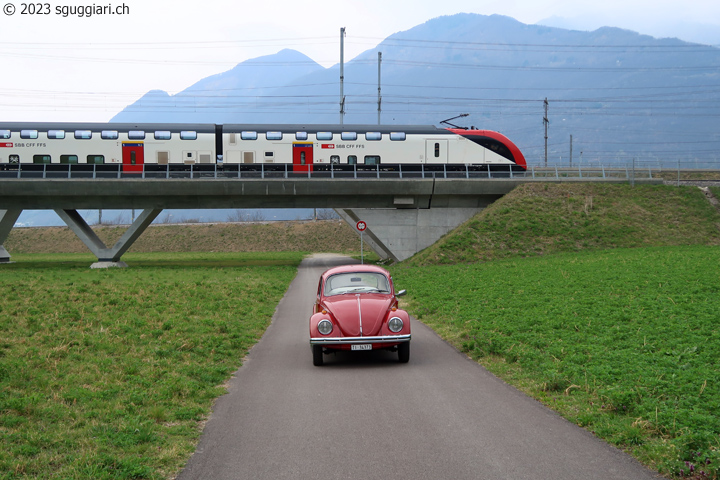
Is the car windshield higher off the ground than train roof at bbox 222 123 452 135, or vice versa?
train roof at bbox 222 123 452 135

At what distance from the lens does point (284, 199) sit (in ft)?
139

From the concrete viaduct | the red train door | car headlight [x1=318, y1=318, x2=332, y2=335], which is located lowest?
car headlight [x1=318, y1=318, x2=332, y2=335]

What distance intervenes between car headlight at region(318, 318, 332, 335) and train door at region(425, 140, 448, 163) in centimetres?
3381

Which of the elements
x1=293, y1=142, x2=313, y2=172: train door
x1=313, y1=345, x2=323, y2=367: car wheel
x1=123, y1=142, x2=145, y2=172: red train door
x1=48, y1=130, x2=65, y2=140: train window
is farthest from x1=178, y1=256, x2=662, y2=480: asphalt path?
x1=48, y1=130, x2=65, y2=140: train window

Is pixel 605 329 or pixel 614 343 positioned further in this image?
pixel 605 329

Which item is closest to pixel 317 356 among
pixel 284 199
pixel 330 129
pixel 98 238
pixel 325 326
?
pixel 325 326

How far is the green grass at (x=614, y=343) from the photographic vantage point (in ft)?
21.8

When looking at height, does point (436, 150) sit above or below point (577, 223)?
above

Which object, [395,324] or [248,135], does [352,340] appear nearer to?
[395,324]

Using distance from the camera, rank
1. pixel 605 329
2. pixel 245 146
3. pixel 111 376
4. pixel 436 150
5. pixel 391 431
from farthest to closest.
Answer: pixel 436 150 < pixel 245 146 < pixel 605 329 < pixel 111 376 < pixel 391 431

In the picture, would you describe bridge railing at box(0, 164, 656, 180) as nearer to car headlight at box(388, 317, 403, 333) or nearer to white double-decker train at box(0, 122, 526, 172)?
white double-decker train at box(0, 122, 526, 172)

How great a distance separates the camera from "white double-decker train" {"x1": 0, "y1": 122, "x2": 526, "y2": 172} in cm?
4225

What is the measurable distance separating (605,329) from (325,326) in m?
5.77

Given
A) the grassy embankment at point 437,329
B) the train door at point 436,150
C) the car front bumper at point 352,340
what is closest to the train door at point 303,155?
the train door at point 436,150
